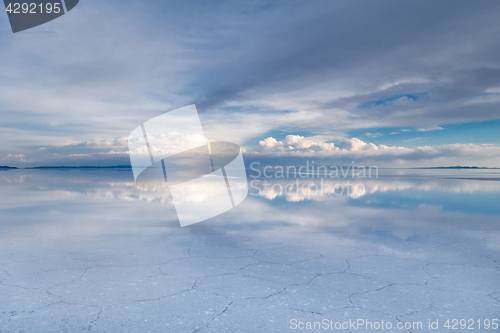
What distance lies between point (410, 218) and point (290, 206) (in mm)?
3137

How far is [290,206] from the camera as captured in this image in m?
8.88

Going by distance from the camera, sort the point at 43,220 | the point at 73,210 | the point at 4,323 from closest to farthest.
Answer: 1. the point at 4,323
2. the point at 43,220
3. the point at 73,210

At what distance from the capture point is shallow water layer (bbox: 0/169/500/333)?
2678mm

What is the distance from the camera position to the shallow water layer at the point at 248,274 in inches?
105

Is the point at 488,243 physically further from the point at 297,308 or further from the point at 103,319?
the point at 103,319

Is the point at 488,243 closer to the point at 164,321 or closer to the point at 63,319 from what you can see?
the point at 164,321

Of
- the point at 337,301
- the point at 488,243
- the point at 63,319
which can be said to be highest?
the point at 63,319

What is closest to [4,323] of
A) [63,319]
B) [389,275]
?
[63,319]

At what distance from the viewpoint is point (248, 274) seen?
3695 mm

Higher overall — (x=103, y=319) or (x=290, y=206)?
(x=103, y=319)

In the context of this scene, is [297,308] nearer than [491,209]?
Yes

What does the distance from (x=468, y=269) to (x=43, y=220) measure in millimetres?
8196

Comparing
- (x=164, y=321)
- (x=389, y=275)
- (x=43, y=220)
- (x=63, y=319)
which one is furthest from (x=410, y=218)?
(x=43, y=220)

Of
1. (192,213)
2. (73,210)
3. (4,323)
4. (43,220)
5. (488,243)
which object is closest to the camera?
(4,323)
